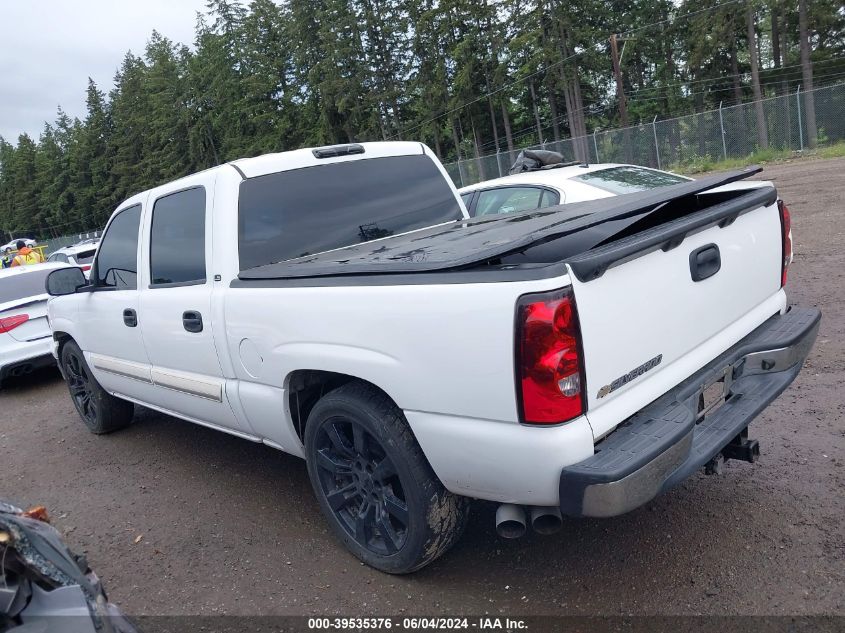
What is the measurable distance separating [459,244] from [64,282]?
367 cm

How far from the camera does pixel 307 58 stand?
50.4 metres

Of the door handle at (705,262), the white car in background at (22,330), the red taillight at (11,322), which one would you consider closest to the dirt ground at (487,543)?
the door handle at (705,262)

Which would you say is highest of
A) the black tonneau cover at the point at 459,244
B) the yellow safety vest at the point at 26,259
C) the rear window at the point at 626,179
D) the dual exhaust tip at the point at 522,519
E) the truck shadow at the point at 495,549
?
the yellow safety vest at the point at 26,259

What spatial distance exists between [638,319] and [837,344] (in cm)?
364

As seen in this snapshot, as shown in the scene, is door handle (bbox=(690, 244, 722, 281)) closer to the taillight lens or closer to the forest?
the taillight lens

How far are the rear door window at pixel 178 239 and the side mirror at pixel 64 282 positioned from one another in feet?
3.90

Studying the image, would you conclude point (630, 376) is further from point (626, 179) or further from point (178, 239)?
point (626, 179)

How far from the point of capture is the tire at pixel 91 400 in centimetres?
589

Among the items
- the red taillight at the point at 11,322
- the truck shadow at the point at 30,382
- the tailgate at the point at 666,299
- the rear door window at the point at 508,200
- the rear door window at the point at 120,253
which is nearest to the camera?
the tailgate at the point at 666,299

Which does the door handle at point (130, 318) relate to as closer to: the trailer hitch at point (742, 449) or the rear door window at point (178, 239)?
the rear door window at point (178, 239)

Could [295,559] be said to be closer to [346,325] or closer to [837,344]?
[346,325]

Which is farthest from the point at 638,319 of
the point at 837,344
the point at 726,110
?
the point at 726,110

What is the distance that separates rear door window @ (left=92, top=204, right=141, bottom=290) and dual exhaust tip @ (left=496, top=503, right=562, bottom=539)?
3.20 meters

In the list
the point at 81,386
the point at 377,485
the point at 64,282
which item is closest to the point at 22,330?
the point at 81,386
